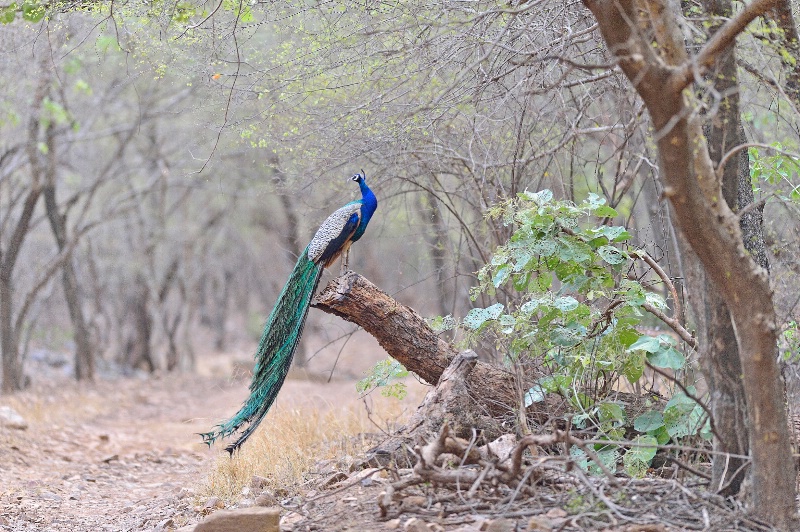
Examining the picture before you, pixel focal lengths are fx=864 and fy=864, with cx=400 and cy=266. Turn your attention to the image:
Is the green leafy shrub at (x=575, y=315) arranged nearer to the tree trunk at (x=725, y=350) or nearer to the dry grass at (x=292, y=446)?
the tree trunk at (x=725, y=350)

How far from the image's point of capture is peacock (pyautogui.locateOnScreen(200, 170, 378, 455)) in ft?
17.6

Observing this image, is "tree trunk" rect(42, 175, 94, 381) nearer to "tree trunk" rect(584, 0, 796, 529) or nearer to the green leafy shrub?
the green leafy shrub

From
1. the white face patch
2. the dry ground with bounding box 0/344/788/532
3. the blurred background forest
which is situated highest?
the blurred background forest

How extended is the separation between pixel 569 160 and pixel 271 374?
2.97 metres

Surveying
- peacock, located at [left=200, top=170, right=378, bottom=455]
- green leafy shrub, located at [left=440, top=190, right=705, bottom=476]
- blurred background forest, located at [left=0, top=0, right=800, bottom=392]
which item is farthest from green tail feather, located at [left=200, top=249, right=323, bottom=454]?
green leafy shrub, located at [left=440, top=190, right=705, bottom=476]

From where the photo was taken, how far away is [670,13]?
344 centimetres

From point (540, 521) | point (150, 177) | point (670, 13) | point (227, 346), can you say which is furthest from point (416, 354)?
point (227, 346)

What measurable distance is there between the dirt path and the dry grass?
0.25 metres

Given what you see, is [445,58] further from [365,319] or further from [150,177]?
[150,177]

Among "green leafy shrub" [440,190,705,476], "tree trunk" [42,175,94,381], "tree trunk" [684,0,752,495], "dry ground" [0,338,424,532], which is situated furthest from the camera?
"tree trunk" [42,175,94,381]

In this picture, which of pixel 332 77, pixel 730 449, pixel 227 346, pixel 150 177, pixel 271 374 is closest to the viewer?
pixel 730 449

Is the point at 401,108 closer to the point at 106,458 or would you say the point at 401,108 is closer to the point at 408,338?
the point at 408,338

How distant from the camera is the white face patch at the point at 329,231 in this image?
5.72m

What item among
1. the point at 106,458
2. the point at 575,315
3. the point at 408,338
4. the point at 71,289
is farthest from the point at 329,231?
the point at 71,289
